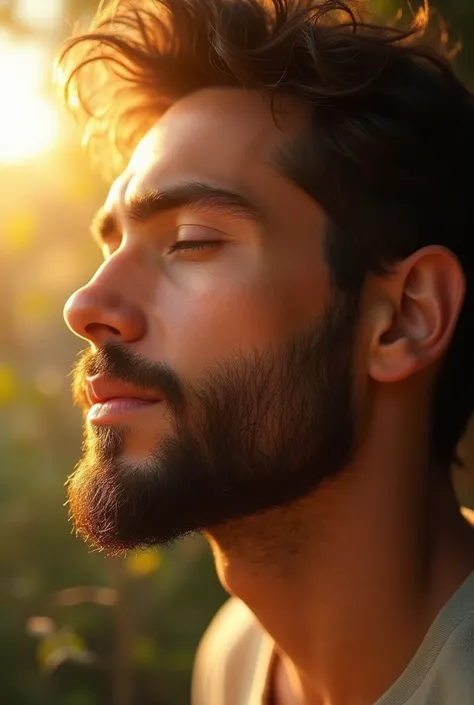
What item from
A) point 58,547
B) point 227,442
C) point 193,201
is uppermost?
point 193,201

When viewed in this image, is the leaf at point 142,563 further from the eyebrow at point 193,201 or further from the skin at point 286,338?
the eyebrow at point 193,201

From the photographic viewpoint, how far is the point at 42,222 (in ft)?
9.89

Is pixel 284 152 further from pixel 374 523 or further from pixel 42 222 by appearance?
pixel 42 222

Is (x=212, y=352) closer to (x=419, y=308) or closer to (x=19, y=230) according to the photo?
(x=419, y=308)

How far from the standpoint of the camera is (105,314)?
162cm

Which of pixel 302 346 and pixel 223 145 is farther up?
pixel 223 145

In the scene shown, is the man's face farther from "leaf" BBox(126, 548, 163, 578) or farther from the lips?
"leaf" BBox(126, 548, 163, 578)

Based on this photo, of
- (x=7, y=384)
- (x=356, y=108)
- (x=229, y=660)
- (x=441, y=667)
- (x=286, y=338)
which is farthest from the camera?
(x=7, y=384)

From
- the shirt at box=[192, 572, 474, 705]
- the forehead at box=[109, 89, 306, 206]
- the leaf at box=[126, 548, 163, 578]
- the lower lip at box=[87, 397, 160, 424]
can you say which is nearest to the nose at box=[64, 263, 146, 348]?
the lower lip at box=[87, 397, 160, 424]

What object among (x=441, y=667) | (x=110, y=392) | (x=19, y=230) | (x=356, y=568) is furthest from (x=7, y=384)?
(x=441, y=667)

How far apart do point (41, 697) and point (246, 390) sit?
1.78 metres

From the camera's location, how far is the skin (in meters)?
1.62

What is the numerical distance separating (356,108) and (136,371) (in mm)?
614

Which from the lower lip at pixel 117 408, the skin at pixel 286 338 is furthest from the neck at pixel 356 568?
the lower lip at pixel 117 408
